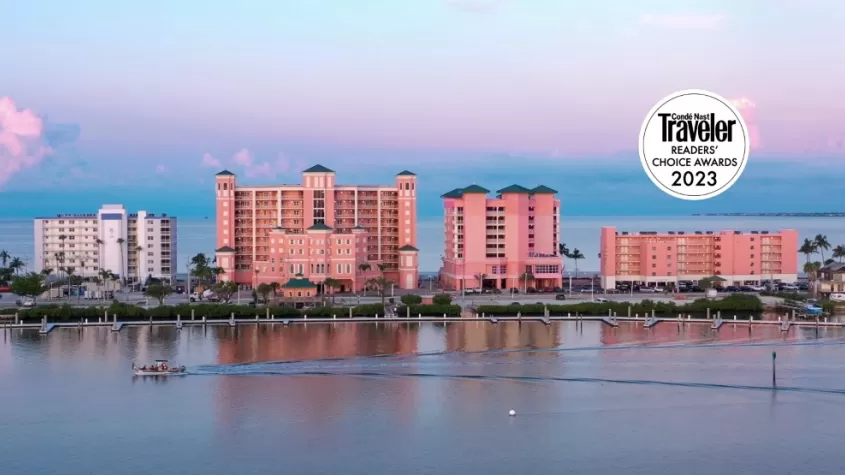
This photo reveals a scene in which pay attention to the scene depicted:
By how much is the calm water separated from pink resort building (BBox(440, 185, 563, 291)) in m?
11.8

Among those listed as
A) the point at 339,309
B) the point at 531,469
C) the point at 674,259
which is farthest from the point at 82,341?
the point at 674,259

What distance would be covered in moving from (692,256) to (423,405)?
22.8m

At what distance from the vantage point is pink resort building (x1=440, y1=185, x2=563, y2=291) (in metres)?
38.0

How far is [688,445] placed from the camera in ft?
52.6

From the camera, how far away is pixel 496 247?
3847 centimetres

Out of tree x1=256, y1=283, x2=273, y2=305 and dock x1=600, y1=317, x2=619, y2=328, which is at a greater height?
tree x1=256, y1=283, x2=273, y2=305

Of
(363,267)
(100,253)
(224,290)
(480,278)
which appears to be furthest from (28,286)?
(480,278)

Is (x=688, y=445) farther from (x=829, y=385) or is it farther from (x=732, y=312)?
(x=732, y=312)

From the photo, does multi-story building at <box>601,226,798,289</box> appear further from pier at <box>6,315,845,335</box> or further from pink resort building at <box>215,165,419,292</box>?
pier at <box>6,315,845,335</box>

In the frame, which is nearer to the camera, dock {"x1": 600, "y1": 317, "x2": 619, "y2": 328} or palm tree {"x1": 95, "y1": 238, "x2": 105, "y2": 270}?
dock {"x1": 600, "y1": 317, "x2": 619, "y2": 328}

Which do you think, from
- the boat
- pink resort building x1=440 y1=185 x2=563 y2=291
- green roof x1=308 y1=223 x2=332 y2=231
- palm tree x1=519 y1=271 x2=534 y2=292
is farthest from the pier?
pink resort building x1=440 y1=185 x2=563 y2=291

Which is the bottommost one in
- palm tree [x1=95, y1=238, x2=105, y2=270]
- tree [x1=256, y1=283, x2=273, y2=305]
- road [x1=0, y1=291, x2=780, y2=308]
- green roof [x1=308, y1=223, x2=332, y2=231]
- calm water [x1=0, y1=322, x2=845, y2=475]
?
calm water [x1=0, y1=322, x2=845, y2=475]

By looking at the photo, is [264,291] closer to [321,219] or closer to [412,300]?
[412,300]

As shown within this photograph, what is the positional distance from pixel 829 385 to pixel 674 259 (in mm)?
19256
